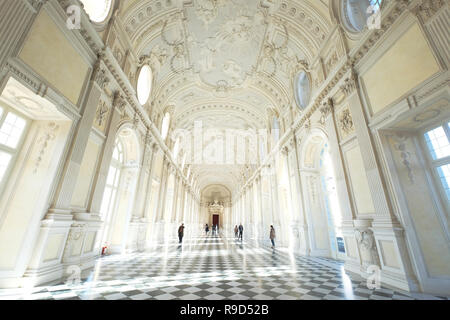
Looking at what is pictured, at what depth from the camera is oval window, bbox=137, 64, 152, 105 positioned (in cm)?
907

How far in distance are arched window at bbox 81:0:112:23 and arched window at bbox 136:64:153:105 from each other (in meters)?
3.17

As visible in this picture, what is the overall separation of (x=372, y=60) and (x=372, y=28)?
2.47 feet

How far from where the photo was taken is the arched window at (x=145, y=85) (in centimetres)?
909

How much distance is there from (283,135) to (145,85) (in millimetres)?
Result: 8026

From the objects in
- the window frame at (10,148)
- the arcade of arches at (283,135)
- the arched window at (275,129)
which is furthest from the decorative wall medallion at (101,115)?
the arched window at (275,129)

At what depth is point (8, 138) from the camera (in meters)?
3.99

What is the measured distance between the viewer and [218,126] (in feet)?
58.4

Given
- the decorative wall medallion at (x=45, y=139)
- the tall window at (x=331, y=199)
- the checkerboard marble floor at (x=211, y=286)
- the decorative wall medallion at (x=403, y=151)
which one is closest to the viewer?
the checkerboard marble floor at (x=211, y=286)

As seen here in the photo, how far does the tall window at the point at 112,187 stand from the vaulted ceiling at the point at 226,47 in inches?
125

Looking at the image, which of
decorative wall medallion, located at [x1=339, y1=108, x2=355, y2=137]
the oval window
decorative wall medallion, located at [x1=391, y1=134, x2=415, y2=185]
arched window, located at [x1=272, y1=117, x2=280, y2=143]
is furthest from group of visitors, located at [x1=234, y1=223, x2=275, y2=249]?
the oval window

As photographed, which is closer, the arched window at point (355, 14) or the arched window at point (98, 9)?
the arched window at point (98, 9)

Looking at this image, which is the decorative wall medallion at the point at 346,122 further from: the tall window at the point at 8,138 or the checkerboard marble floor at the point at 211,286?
the tall window at the point at 8,138
